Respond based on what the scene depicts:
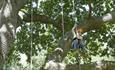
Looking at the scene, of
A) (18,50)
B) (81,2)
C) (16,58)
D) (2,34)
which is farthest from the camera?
(16,58)

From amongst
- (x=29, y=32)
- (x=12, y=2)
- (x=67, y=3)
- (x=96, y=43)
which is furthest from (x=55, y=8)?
(x=12, y=2)

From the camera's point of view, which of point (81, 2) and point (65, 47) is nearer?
point (65, 47)

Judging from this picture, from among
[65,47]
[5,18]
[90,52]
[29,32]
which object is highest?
[29,32]

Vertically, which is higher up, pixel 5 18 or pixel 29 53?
pixel 29 53

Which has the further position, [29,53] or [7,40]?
[29,53]

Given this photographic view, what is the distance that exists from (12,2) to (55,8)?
2.69 m

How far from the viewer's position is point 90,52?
8008 millimetres

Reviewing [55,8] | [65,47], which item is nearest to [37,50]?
[55,8]

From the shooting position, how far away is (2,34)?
4910 millimetres

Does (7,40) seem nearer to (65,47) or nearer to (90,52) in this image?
(65,47)

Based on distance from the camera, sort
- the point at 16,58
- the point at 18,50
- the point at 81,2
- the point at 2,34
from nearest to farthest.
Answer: the point at 2,34
the point at 81,2
the point at 18,50
the point at 16,58

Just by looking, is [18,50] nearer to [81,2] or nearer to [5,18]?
[81,2]

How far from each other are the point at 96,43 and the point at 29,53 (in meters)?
1.77

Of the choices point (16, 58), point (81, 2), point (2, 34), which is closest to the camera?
point (2, 34)
